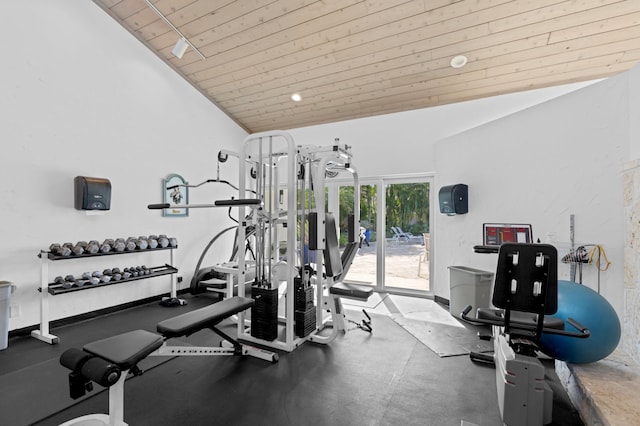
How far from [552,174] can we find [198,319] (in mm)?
3570

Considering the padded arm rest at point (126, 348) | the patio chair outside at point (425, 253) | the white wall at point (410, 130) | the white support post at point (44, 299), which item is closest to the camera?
the padded arm rest at point (126, 348)

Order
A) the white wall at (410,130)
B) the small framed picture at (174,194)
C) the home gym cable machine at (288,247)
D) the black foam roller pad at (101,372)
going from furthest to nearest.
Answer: the small framed picture at (174,194)
the white wall at (410,130)
the home gym cable machine at (288,247)
the black foam roller pad at (101,372)

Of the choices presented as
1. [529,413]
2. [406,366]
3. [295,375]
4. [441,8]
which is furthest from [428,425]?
[441,8]

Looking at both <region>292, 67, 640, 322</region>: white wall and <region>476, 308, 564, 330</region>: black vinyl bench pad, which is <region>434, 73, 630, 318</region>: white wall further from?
<region>476, 308, 564, 330</region>: black vinyl bench pad

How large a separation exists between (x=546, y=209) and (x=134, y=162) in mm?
5122

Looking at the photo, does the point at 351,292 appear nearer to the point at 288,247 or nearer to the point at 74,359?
the point at 288,247

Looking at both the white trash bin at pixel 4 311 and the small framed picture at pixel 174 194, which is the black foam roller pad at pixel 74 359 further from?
the small framed picture at pixel 174 194

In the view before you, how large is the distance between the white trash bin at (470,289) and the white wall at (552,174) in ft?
0.90

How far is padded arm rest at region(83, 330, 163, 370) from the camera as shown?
150cm

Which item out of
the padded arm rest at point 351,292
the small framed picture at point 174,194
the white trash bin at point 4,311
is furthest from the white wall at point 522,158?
the white trash bin at point 4,311

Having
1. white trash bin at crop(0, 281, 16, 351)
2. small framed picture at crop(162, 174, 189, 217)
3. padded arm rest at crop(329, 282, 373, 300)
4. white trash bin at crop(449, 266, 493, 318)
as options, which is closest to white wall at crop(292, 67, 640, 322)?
white trash bin at crop(449, 266, 493, 318)

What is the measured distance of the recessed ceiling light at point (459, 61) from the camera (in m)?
3.44

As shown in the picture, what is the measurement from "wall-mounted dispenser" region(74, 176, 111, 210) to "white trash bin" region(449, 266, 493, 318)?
4.43 m

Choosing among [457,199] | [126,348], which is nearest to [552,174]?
[457,199]
